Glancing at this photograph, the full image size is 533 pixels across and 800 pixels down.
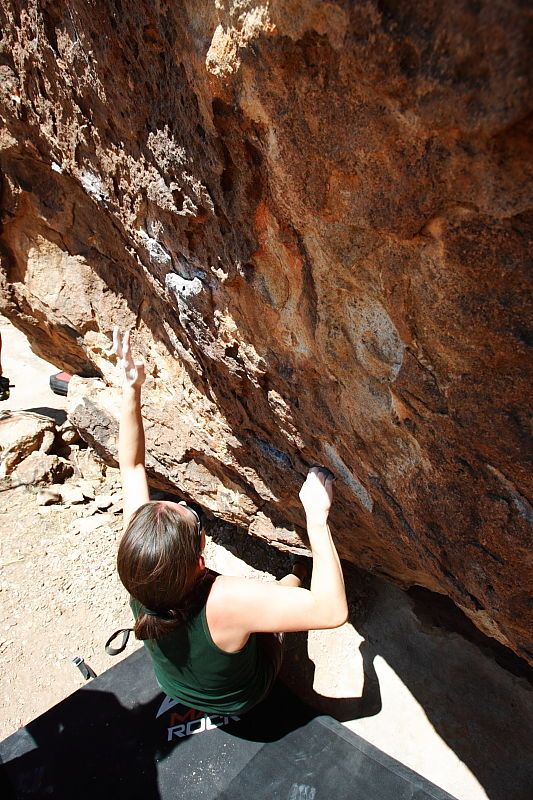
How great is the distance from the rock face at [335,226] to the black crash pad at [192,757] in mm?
744

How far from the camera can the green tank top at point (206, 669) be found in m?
1.57

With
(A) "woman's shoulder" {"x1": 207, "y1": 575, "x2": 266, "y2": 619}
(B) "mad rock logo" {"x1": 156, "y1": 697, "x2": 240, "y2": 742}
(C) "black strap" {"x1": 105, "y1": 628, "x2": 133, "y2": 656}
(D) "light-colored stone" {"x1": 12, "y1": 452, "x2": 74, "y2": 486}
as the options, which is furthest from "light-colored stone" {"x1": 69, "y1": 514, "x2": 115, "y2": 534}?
(A) "woman's shoulder" {"x1": 207, "y1": 575, "x2": 266, "y2": 619}

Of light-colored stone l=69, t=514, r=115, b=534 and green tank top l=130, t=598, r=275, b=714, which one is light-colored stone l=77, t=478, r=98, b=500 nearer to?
light-colored stone l=69, t=514, r=115, b=534

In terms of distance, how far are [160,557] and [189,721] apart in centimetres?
128

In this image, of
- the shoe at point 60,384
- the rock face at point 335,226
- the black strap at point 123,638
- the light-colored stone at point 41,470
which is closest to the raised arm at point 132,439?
the rock face at point 335,226

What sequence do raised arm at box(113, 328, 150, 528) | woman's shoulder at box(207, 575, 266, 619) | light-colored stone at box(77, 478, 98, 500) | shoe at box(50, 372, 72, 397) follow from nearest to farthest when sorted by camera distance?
woman's shoulder at box(207, 575, 266, 619) < raised arm at box(113, 328, 150, 528) < light-colored stone at box(77, 478, 98, 500) < shoe at box(50, 372, 72, 397)

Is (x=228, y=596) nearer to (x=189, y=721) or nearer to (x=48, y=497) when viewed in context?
(x=189, y=721)

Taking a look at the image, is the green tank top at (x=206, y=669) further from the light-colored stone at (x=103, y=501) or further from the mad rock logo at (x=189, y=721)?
the light-colored stone at (x=103, y=501)

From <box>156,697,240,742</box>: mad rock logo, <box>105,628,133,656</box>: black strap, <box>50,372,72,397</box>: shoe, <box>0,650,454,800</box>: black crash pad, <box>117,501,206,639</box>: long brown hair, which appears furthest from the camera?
<box>50,372,72,397</box>: shoe

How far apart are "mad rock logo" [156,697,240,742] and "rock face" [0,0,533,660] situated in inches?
A: 34.2

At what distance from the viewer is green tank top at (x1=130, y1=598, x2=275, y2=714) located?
5.14 feet

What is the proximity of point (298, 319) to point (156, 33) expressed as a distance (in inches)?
30.0

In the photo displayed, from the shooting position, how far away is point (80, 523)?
12.0 ft

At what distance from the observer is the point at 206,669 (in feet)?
5.52
